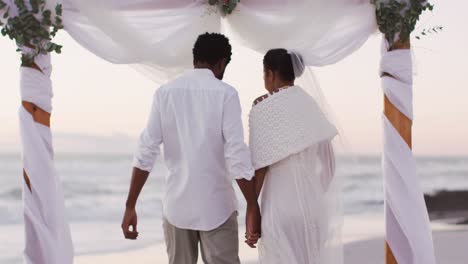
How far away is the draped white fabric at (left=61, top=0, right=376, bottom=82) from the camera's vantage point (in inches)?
162

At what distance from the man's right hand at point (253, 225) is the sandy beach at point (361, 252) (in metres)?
3.42

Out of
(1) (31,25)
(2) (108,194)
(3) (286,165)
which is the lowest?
(2) (108,194)

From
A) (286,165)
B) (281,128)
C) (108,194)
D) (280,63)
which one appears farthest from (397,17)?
(108,194)

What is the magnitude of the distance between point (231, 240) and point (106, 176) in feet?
49.5

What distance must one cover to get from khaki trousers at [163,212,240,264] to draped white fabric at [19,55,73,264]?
37.7 inches

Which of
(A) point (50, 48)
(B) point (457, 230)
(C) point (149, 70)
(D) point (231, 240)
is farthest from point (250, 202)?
(B) point (457, 230)

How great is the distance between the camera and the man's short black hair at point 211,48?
3.33m

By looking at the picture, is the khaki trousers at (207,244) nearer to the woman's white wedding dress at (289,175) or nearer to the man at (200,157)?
the man at (200,157)

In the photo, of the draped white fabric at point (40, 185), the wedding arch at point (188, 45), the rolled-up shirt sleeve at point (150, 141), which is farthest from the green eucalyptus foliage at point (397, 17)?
the draped white fabric at point (40, 185)

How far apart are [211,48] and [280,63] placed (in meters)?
0.46

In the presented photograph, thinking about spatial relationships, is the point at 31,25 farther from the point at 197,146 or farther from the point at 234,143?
the point at 234,143

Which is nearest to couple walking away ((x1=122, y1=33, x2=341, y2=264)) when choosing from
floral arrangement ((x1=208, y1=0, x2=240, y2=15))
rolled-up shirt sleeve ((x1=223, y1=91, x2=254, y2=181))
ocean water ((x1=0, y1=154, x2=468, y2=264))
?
rolled-up shirt sleeve ((x1=223, y1=91, x2=254, y2=181))

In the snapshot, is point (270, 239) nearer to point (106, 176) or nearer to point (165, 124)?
point (165, 124)

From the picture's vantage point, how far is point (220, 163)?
3330mm
